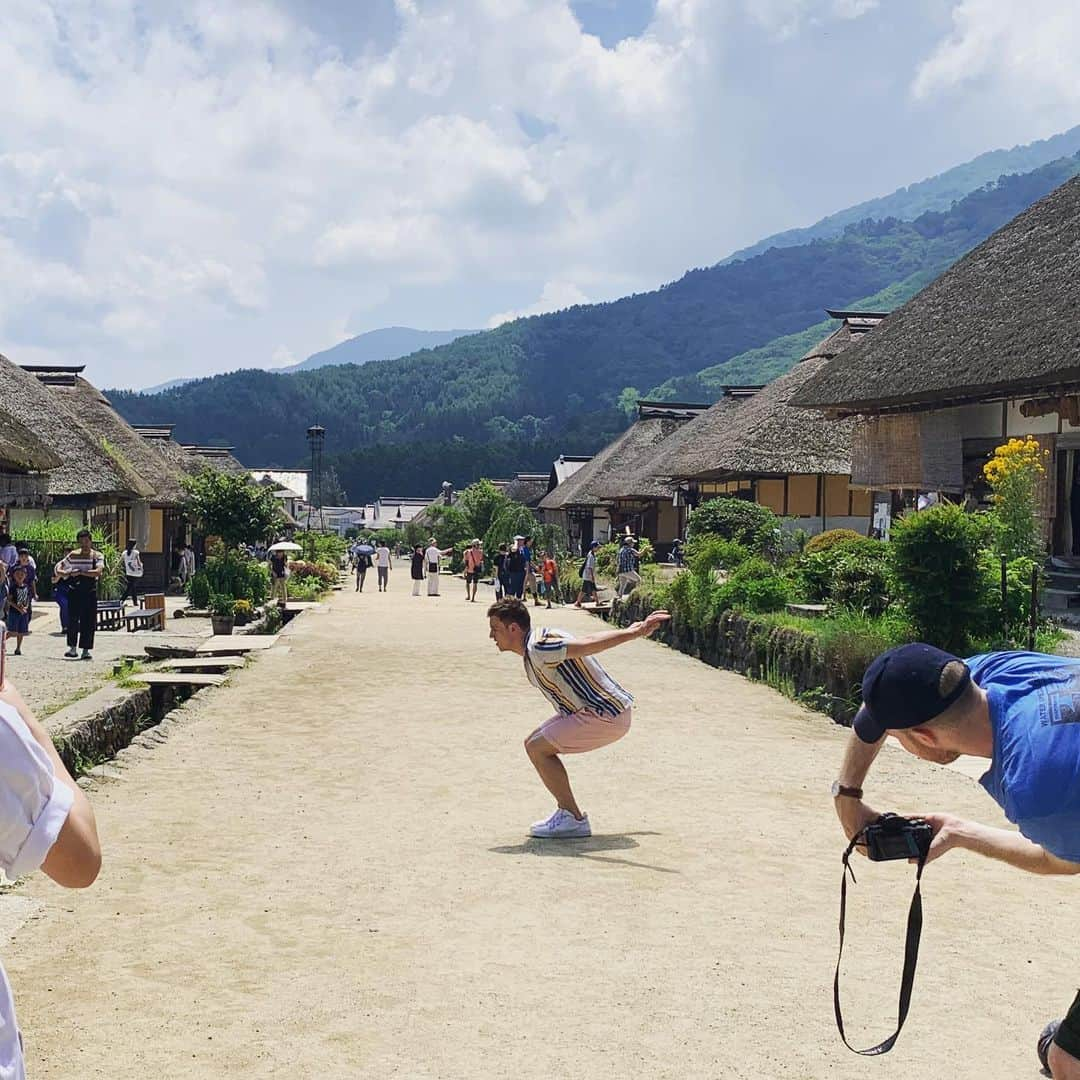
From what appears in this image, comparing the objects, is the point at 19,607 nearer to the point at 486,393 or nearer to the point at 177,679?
the point at 177,679

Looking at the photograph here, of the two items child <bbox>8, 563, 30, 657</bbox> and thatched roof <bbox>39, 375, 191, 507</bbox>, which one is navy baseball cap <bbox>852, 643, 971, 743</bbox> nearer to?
child <bbox>8, 563, 30, 657</bbox>

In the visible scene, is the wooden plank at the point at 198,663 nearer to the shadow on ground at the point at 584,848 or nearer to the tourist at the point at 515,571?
the shadow on ground at the point at 584,848

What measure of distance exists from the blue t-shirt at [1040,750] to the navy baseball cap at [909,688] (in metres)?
0.11

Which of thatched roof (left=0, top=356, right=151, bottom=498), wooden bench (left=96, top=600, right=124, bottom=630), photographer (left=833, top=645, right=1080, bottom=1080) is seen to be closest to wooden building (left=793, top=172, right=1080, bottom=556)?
wooden bench (left=96, top=600, right=124, bottom=630)

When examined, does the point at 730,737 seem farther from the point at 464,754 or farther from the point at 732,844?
the point at 732,844

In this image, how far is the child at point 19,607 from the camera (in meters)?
16.2

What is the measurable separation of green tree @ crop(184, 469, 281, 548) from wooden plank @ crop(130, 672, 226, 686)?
54.3ft

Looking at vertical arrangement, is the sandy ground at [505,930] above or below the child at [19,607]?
below

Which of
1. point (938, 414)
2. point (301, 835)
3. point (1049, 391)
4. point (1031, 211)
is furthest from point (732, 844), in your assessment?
point (1031, 211)

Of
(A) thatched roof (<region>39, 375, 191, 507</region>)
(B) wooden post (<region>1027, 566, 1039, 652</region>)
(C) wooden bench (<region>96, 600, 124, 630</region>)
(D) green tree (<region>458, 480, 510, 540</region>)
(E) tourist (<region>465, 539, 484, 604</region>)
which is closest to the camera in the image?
(B) wooden post (<region>1027, 566, 1039, 652</region>)

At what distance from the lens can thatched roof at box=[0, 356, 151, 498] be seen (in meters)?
28.4

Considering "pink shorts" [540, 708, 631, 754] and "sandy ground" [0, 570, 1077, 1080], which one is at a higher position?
"pink shorts" [540, 708, 631, 754]

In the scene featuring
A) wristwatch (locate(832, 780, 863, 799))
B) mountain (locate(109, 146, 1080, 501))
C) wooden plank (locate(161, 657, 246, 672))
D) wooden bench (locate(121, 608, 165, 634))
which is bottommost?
wooden plank (locate(161, 657, 246, 672))

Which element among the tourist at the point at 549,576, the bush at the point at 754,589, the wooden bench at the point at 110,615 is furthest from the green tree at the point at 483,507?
the bush at the point at 754,589
